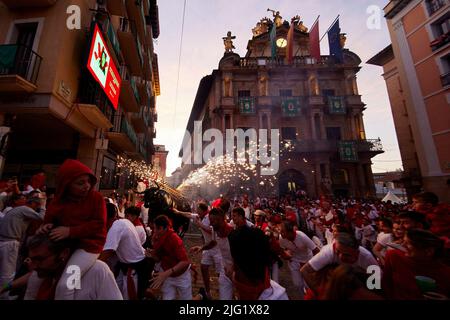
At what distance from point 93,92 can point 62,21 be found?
2.43 meters

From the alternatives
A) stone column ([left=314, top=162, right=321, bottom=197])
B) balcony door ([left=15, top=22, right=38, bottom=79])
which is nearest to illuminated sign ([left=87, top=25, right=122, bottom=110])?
balcony door ([left=15, top=22, right=38, bottom=79])

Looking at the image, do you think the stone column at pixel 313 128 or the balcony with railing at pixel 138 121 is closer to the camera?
the balcony with railing at pixel 138 121

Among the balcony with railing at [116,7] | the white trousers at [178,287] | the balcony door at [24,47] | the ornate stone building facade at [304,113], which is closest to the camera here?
the white trousers at [178,287]

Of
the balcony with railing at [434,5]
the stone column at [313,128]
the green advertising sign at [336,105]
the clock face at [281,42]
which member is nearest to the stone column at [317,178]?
the stone column at [313,128]

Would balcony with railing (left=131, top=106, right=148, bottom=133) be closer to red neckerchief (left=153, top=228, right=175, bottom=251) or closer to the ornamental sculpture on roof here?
red neckerchief (left=153, top=228, right=175, bottom=251)

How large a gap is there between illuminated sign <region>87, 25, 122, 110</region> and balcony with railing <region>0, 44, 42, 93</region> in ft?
5.02

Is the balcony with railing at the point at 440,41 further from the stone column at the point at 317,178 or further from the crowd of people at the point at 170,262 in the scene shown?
the crowd of people at the point at 170,262

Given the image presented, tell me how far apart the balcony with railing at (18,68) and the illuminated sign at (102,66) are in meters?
1.53

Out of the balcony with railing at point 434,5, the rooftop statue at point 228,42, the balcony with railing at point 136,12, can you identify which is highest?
the rooftop statue at point 228,42

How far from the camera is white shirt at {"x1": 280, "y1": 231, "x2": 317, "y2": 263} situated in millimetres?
4133

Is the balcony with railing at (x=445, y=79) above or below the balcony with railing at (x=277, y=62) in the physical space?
below

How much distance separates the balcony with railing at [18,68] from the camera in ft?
19.5

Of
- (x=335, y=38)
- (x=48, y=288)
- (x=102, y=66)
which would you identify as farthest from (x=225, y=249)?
(x=335, y=38)

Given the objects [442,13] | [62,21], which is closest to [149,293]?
[62,21]
